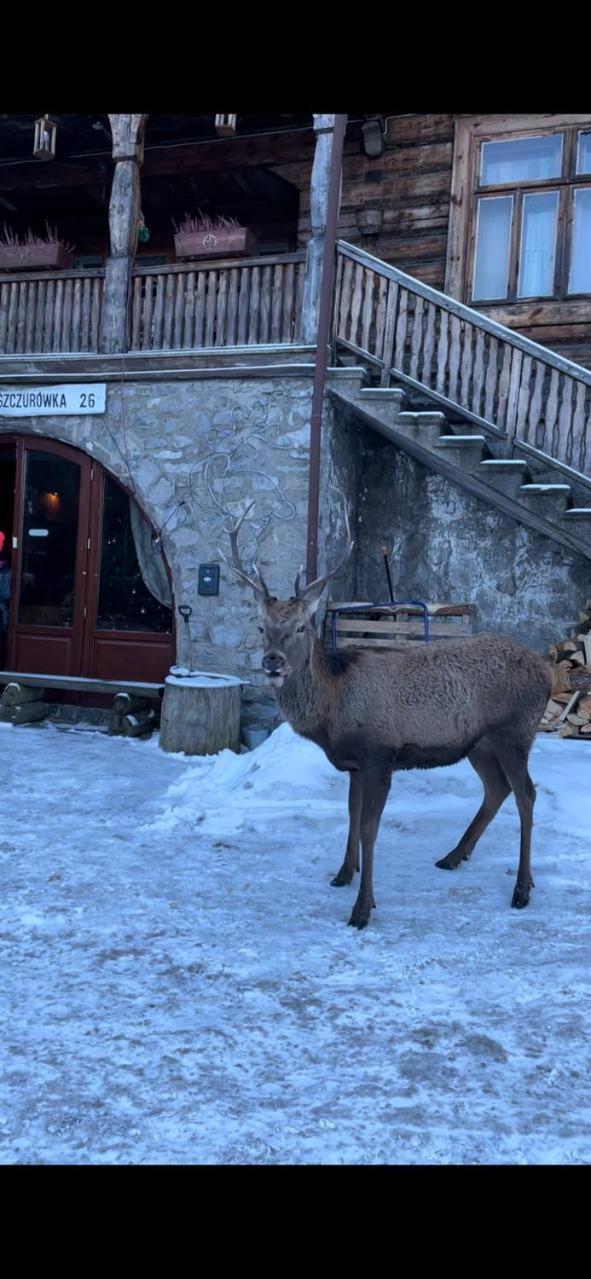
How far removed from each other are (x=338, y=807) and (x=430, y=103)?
213 inches

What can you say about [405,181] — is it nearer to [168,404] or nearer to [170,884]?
[168,404]

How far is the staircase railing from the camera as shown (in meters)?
8.60

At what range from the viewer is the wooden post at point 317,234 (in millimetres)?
9234

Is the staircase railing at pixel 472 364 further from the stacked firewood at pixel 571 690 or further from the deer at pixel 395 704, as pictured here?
the deer at pixel 395 704

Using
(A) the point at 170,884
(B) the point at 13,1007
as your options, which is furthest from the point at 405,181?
(B) the point at 13,1007

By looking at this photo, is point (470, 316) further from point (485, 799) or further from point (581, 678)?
point (485, 799)

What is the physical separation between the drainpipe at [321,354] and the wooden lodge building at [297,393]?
13cm

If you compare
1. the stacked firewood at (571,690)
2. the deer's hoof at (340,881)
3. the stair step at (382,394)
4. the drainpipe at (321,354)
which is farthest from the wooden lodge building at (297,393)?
the deer's hoof at (340,881)

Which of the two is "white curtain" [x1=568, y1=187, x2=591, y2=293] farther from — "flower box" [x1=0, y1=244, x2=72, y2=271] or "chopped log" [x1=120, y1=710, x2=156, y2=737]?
"chopped log" [x1=120, y1=710, x2=156, y2=737]

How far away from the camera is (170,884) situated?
501 cm

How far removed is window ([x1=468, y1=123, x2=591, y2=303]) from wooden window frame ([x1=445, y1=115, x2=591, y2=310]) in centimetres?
1

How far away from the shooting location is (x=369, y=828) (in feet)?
15.0

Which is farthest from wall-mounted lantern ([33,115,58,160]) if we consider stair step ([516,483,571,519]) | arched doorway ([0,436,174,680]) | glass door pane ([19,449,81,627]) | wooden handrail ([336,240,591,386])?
stair step ([516,483,571,519])

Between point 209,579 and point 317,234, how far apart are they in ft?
12.1
